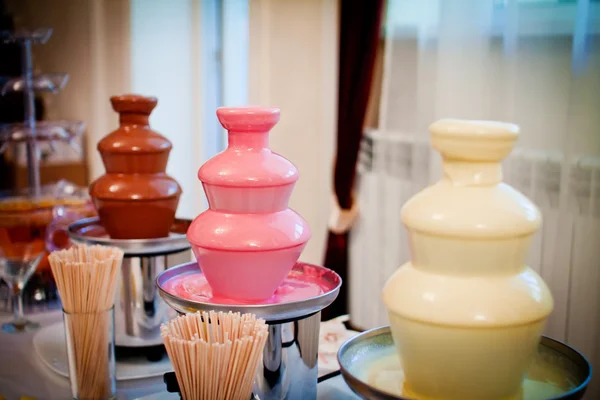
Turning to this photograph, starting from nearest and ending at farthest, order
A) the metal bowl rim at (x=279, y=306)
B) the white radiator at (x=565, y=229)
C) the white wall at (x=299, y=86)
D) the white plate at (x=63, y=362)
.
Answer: the metal bowl rim at (x=279, y=306) < the white plate at (x=63, y=362) < the white radiator at (x=565, y=229) < the white wall at (x=299, y=86)

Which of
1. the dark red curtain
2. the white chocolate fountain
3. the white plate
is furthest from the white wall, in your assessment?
the white chocolate fountain

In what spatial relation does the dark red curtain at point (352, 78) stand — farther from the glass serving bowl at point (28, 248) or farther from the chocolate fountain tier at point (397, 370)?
the chocolate fountain tier at point (397, 370)

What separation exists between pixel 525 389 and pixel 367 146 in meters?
1.88

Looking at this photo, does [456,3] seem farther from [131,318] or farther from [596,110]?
[131,318]

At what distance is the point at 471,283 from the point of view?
617mm

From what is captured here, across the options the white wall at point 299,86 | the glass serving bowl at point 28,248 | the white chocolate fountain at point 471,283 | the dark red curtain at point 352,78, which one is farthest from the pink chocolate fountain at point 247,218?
the white wall at point 299,86

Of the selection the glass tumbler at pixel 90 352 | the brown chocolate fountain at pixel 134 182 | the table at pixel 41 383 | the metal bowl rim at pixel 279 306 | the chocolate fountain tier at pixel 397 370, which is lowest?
the table at pixel 41 383

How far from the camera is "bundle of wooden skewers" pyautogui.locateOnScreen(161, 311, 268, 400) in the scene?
1.98 feet

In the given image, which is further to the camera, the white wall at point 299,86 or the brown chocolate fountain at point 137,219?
the white wall at point 299,86

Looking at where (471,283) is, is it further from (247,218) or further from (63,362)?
(63,362)

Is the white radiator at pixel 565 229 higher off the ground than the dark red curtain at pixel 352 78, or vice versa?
the dark red curtain at pixel 352 78

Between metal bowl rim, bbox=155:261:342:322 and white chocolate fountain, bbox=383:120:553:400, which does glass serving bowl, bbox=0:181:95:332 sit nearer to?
metal bowl rim, bbox=155:261:342:322

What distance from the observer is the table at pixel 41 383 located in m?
0.85

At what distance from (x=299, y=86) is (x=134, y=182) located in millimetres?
1962
